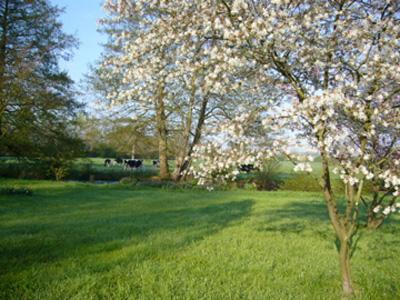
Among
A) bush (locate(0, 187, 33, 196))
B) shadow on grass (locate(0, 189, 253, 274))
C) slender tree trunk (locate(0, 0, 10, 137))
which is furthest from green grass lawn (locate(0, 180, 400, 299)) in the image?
slender tree trunk (locate(0, 0, 10, 137))

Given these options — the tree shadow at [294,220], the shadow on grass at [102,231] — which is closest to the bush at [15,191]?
the shadow on grass at [102,231]

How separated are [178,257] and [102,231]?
244 centimetres

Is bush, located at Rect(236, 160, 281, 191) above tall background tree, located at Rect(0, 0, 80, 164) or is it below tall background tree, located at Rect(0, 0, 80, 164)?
below

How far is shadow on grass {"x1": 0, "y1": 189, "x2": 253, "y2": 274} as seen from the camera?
19.3 feet

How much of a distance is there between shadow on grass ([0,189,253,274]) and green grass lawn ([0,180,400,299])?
0.02 meters

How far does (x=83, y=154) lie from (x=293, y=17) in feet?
64.2

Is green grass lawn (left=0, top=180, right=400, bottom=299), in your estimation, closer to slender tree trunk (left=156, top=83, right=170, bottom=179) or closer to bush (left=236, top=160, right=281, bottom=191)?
slender tree trunk (left=156, top=83, right=170, bottom=179)

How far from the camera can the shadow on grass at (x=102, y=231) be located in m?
5.88

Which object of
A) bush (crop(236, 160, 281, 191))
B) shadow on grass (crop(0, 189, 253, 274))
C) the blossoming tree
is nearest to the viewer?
the blossoming tree

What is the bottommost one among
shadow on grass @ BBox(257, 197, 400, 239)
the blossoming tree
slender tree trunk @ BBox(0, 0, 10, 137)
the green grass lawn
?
the green grass lawn

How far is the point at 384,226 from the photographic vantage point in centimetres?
Result: 1034

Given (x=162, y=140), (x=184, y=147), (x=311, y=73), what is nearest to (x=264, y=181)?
(x=184, y=147)

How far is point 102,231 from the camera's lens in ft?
25.0

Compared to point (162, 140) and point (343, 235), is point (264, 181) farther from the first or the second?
point (343, 235)
